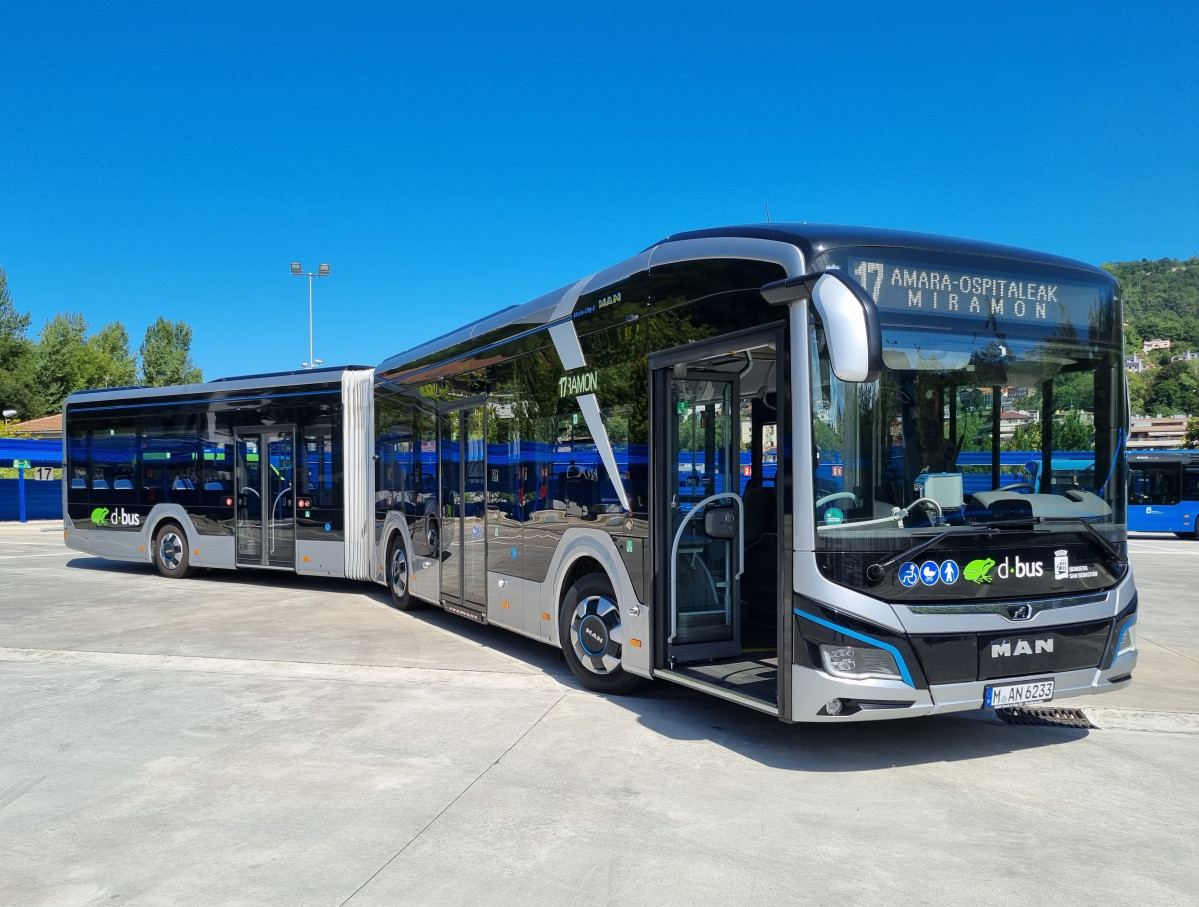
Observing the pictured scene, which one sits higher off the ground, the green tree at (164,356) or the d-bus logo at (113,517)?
the green tree at (164,356)

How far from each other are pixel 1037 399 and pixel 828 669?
2.16 meters

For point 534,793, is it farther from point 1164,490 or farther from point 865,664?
point 1164,490

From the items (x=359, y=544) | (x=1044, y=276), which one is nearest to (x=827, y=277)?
(x=1044, y=276)

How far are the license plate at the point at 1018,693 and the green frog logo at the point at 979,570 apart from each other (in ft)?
2.00

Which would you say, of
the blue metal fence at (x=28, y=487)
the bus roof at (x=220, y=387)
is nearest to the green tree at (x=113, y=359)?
the blue metal fence at (x=28, y=487)

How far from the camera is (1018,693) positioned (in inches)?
211

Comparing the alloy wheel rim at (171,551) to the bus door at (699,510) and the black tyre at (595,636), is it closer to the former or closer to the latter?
the black tyre at (595,636)

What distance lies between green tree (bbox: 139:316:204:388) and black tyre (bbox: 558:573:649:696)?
231 feet

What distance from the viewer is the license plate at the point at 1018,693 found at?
5.30 meters

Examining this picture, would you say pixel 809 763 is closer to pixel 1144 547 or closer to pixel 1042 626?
pixel 1042 626

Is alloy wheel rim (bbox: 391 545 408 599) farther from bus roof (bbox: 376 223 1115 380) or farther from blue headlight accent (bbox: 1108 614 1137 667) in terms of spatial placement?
blue headlight accent (bbox: 1108 614 1137 667)

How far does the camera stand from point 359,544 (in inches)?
534

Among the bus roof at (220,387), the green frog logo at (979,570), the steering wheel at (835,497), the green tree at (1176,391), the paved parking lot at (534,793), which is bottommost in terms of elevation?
the paved parking lot at (534,793)

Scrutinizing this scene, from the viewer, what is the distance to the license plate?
17.4ft
